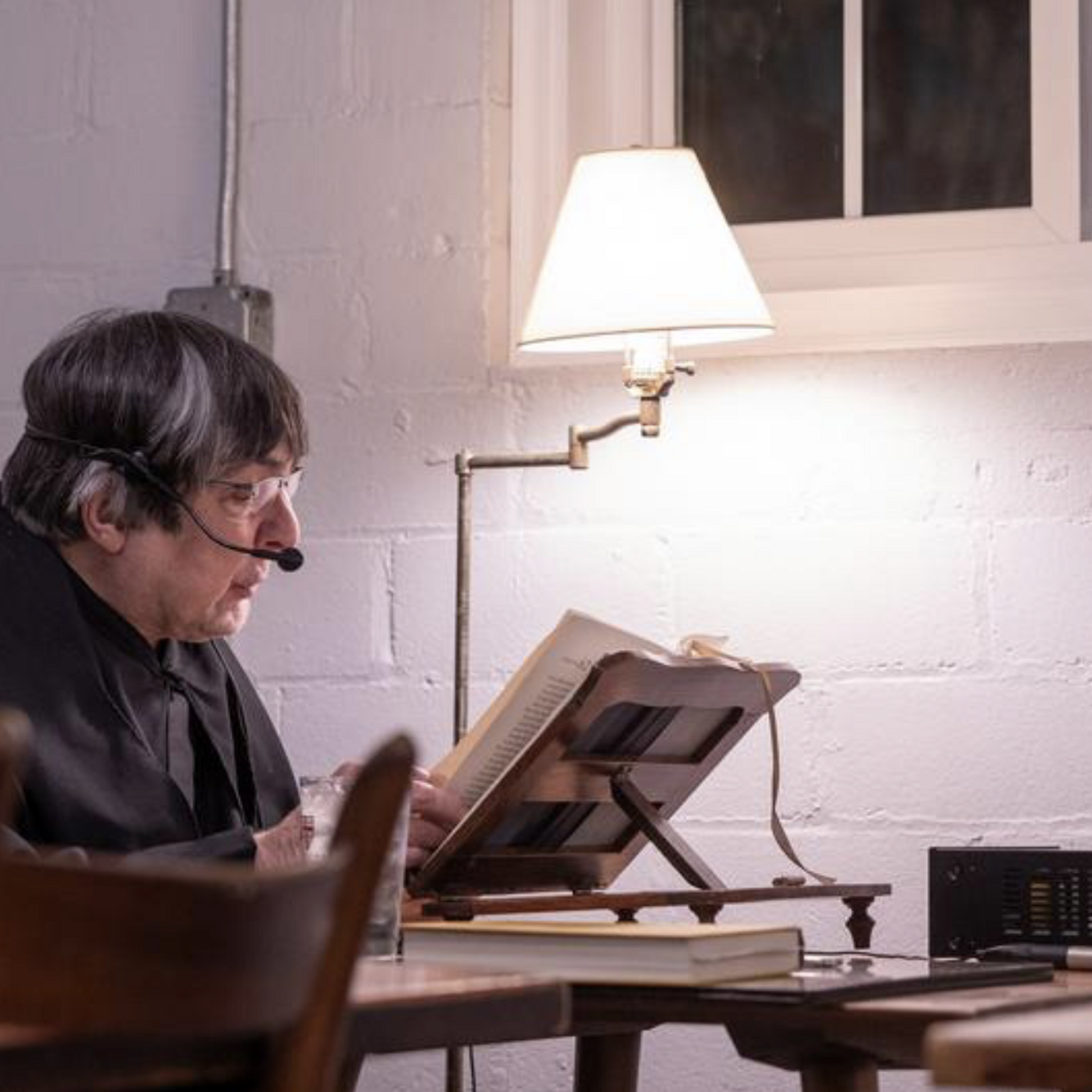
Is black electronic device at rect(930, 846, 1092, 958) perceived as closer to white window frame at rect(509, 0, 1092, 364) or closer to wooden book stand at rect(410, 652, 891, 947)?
wooden book stand at rect(410, 652, 891, 947)

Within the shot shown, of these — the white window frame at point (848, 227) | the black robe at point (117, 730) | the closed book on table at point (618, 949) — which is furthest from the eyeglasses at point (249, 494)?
the closed book on table at point (618, 949)

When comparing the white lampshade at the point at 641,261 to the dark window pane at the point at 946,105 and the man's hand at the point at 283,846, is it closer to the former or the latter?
the dark window pane at the point at 946,105

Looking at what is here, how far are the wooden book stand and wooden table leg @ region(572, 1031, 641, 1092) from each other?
139mm

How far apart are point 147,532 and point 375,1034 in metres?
1.17

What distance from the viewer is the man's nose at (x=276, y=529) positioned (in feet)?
8.04

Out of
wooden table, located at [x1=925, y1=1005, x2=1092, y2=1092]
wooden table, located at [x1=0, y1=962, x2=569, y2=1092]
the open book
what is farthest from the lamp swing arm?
wooden table, located at [x1=925, y1=1005, x2=1092, y2=1092]

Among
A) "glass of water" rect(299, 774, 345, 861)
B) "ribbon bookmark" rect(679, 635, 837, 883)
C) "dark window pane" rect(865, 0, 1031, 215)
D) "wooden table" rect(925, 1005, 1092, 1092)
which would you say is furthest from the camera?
"dark window pane" rect(865, 0, 1031, 215)

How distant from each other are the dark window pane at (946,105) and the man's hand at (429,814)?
1059 millimetres

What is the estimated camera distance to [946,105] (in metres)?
2.90

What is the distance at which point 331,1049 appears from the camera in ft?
3.48

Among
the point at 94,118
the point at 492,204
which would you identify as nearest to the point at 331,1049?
the point at 492,204

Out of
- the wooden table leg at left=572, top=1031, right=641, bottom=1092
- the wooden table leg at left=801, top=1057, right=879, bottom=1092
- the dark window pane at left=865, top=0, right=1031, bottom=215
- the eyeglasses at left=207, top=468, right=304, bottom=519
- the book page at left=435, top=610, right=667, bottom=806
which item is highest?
the dark window pane at left=865, top=0, right=1031, bottom=215

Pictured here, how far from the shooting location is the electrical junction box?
9.88ft

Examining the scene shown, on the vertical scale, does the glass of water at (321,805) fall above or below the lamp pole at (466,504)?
below
